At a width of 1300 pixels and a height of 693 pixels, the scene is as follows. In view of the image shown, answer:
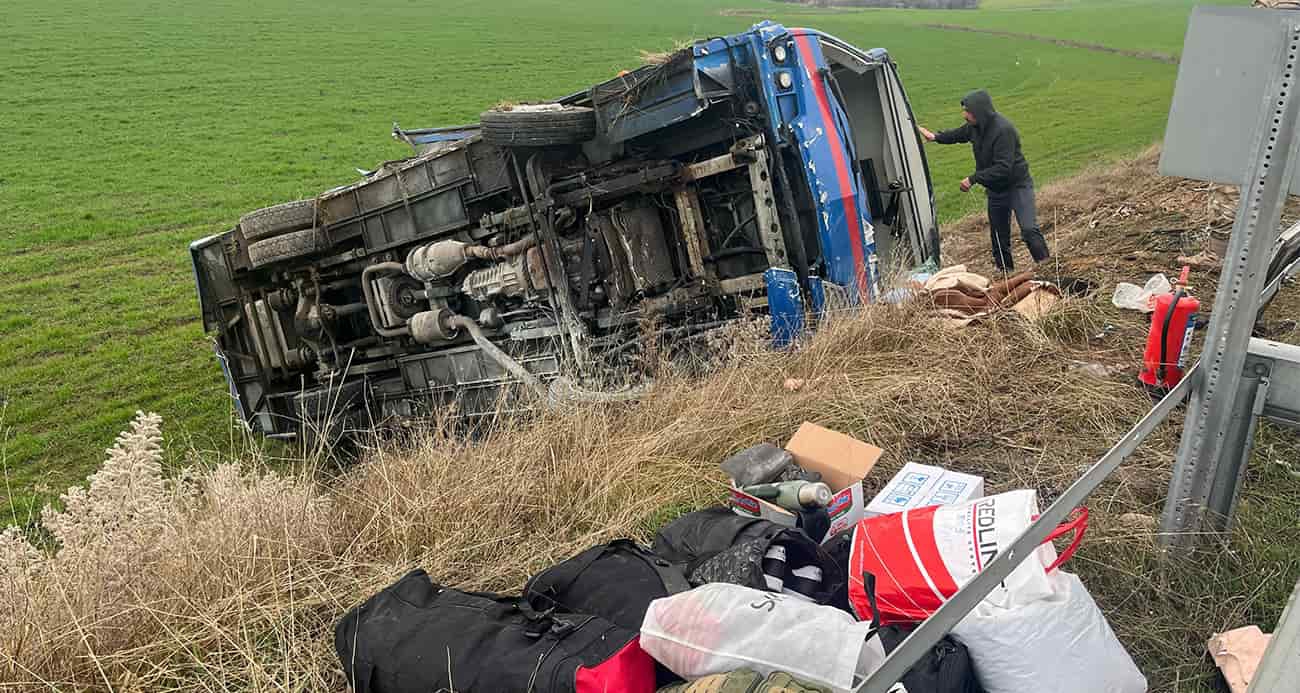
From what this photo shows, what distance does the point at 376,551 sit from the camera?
3.14 m

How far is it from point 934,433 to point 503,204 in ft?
10.8

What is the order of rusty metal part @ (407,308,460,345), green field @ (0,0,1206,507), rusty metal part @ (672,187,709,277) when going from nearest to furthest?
rusty metal part @ (672,187,709,277) → rusty metal part @ (407,308,460,345) → green field @ (0,0,1206,507)

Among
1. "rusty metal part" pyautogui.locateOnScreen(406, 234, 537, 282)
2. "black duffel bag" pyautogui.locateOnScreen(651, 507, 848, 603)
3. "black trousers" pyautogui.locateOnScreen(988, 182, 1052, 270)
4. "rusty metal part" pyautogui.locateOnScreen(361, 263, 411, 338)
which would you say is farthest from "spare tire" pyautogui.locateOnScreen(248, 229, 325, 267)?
"black trousers" pyautogui.locateOnScreen(988, 182, 1052, 270)

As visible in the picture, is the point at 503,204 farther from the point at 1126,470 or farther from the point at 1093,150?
the point at 1093,150

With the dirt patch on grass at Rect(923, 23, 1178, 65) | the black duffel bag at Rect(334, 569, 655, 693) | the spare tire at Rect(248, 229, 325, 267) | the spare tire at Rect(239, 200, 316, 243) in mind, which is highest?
the spare tire at Rect(239, 200, 316, 243)

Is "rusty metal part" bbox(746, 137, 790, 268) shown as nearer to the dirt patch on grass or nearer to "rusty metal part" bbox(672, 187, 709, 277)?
"rusty metal part" bbox(672, 187, 709, 277)

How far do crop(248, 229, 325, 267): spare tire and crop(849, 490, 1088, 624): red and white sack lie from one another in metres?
5.38

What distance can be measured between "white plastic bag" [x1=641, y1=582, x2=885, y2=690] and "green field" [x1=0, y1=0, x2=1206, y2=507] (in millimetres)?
4233

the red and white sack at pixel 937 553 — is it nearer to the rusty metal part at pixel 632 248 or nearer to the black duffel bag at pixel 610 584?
the black duffel bag at pixel 610 584

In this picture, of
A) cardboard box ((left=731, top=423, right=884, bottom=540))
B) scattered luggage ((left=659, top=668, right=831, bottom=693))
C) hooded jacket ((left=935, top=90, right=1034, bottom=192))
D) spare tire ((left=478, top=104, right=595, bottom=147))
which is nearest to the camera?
scattered luggage ((left=659, top=668, right=831, bottom=693))

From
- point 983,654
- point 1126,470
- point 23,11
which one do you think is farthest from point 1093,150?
point 23,11

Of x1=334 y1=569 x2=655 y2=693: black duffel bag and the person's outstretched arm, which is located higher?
the person's outstretched arm

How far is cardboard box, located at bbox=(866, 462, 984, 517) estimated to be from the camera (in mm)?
A: 2873

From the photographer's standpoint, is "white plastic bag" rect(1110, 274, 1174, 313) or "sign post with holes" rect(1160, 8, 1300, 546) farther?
"white plastic bag" rect(1110, 274, 1174, 313)
